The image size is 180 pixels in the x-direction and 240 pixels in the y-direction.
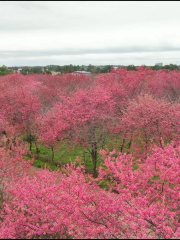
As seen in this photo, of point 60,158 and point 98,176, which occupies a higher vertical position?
point 98,176

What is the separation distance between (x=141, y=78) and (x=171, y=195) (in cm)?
2076

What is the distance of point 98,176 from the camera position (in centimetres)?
953

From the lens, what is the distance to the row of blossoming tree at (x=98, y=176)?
24.5 ft

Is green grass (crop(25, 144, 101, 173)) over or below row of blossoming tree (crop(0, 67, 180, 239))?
below

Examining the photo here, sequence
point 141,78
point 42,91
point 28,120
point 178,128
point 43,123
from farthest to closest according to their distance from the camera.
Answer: point 42,91 → point 141,78 → point 28,120 → point 43,123 → point 178,128

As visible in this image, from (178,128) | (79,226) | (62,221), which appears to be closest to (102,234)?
(79,226)

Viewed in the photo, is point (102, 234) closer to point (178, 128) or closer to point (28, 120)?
point (178, 128)

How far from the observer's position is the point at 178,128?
14.1 metres

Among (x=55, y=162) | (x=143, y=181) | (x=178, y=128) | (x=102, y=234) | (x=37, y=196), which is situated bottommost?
(x=55, y=162)

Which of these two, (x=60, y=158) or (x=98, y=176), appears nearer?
(x=98, y=176)

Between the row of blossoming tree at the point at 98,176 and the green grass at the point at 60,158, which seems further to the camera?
the green grass at the point at 60,158

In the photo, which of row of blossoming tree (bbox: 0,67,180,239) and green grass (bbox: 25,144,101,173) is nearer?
row of blossoming tree (bbox: 0,67,180,239)

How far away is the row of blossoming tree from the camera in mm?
7461

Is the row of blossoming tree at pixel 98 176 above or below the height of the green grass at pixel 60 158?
above
